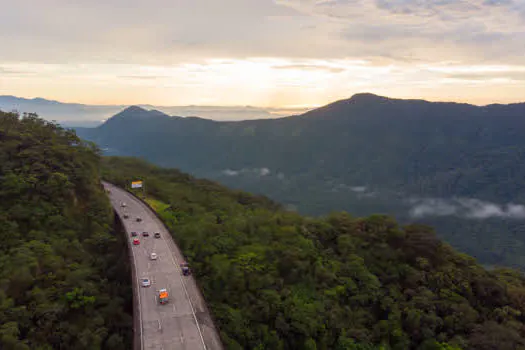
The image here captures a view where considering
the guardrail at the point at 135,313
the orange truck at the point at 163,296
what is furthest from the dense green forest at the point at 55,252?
the orange truck at the point at 163,296

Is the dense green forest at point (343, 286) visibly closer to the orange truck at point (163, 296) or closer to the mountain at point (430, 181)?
the orange truck at point (163, 296)

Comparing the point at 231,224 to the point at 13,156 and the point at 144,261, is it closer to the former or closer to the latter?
the point at 144,261

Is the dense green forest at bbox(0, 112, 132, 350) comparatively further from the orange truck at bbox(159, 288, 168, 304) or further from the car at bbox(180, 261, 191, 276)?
the car at bbox(180, 261, 191, 276)

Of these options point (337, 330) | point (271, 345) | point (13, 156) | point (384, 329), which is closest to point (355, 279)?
point (384, 329)

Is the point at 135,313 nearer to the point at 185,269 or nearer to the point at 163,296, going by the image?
the point at 163,296

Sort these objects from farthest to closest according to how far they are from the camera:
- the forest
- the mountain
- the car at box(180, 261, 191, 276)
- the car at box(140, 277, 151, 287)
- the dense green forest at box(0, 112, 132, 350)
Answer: the mountain → the car at box(180, 261, 191, 276) → the car at box(140, 277, 151, 287) → the forest → the dense green forest at box(0, 112, 132, 350)

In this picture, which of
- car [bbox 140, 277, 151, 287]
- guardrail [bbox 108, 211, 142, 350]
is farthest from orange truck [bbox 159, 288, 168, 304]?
car [bbox 140, 277, 151, 287]
